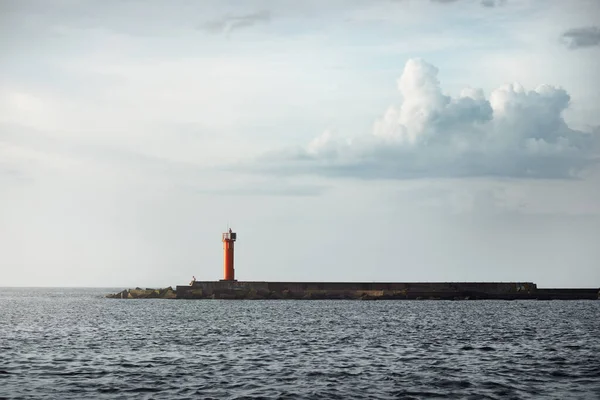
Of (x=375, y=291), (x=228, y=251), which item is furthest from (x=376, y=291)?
(x=228, y=251)

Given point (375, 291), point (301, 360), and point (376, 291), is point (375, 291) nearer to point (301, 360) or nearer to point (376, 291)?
point (376, 291)

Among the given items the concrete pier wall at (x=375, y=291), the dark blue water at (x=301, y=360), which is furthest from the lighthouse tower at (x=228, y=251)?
the dark blue water at (x=301, y=360)

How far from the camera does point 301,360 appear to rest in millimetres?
34156

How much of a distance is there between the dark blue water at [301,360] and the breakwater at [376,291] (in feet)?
129

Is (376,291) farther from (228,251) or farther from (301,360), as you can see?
(301,360)

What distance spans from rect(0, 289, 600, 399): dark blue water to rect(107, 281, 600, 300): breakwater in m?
39.5

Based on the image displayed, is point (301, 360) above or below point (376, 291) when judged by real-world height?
below

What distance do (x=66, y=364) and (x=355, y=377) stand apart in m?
12.3

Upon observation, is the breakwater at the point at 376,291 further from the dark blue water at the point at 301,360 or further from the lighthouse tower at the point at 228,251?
the dark blue water at the point at 301,360

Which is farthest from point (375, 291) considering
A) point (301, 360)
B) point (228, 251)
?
point (301, 360)

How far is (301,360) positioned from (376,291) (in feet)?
A: 214

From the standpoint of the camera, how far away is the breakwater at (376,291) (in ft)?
323

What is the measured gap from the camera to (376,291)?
98625 millimetres

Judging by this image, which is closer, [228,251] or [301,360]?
[301,360]
